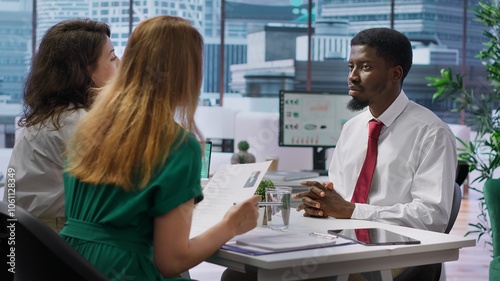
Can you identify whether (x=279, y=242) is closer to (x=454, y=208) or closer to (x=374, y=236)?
(x=374, y=236)

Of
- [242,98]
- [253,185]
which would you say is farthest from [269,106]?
[253,185]

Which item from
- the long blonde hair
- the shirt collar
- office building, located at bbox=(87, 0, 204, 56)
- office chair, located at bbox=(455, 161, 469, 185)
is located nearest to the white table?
the long blonde hair

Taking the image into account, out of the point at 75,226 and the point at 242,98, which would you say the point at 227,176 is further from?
the point at 242,98

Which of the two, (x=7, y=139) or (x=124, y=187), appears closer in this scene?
(x=124, y=187)

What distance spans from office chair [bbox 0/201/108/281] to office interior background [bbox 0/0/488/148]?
7.73 metres

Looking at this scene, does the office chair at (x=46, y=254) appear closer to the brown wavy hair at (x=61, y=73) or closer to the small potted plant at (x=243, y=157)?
the brown wavy hair at (x=61, y=73)

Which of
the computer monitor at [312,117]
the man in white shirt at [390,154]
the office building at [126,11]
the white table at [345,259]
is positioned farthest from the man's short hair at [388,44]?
the office building at [126,11]

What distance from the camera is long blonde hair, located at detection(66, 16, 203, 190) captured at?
66.4 inches

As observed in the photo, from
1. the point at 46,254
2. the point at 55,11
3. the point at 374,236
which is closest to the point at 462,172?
the point at 374,236

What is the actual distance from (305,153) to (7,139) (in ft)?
11.8

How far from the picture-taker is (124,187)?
5.49 ft

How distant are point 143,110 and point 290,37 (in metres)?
8.09

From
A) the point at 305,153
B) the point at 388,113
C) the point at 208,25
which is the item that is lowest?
the point at 305,153

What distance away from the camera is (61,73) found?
249 cm
